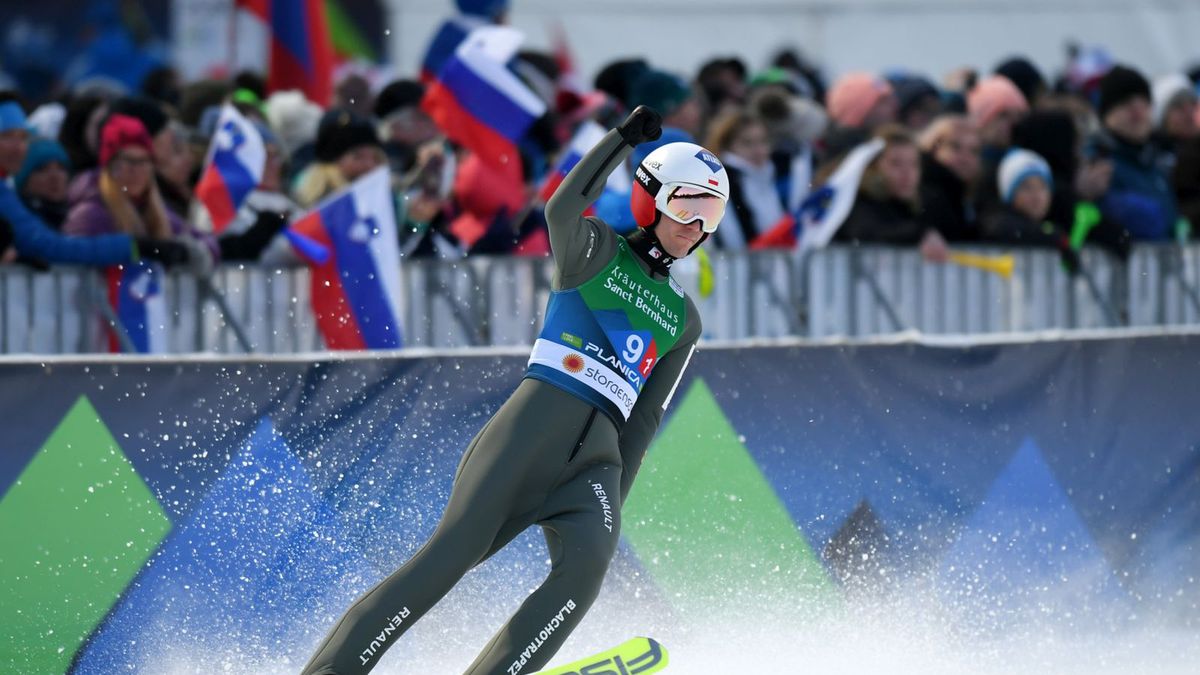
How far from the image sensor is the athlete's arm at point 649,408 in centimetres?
604

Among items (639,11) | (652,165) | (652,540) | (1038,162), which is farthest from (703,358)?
(639,11)

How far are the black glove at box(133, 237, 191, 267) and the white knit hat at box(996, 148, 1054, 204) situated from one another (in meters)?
4.45

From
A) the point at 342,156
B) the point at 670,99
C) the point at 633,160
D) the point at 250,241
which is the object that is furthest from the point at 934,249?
the point at 250,241

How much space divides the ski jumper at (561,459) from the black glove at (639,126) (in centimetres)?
3

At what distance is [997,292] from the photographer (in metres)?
9.46

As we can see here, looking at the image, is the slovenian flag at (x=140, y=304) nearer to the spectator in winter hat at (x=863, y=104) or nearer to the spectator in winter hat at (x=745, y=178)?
the spectator in winter hat at (x=745, y=178)

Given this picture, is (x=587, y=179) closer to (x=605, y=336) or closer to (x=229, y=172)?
(x=605, y=336)

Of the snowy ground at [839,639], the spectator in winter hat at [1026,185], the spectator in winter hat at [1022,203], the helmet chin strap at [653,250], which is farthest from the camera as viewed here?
the spectator in winter hat at [1026,185]

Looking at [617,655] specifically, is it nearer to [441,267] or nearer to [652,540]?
[652,540]

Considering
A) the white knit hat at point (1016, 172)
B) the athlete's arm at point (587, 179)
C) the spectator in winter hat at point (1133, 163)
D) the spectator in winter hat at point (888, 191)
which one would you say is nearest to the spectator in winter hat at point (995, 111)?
the white knit hat at point (1016, 172)

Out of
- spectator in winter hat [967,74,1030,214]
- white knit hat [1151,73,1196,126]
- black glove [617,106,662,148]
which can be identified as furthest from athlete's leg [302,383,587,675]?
white knit hat [1151,73,1196,126]

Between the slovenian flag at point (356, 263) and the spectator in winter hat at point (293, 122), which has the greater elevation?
the spectator in winter hat at point (293, 122)

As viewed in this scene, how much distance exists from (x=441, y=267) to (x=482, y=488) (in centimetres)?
292

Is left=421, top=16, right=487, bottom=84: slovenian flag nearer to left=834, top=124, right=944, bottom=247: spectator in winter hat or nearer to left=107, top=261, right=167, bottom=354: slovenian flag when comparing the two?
left=834, top=124, right=944, bottom=247: spectator in winter hat
